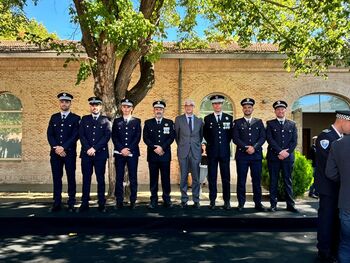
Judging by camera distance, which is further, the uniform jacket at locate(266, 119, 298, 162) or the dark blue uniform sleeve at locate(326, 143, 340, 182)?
the uniform jacket at locate(266, 119, 298, 162)

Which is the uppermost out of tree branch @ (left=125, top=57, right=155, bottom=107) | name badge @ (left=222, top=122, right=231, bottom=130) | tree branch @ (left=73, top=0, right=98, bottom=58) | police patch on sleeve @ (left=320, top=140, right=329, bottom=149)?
tree branch @ (left=73, top=0, right=98, bottom=58)

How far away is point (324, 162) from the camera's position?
519 cm

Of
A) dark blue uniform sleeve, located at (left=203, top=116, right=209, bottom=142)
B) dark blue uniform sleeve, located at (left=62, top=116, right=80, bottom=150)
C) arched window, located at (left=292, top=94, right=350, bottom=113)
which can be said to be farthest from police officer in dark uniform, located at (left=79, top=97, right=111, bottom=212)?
arched window, located at (left=292, top=94, right=350, bottom=113)

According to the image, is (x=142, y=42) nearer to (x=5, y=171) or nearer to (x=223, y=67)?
(x=223, y=67)

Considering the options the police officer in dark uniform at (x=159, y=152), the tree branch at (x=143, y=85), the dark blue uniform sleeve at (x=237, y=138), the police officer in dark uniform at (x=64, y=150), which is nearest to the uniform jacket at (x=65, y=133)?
the police officer in dark uniform at (x=64, y=150)

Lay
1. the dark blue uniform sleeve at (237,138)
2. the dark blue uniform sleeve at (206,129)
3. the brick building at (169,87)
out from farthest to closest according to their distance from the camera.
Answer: the brick building at (169,87) → the dark blue uniform sleeve at (206,129) → the dark blue uniform sleeve at (237,138)

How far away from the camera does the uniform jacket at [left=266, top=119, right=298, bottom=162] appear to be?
7770mm

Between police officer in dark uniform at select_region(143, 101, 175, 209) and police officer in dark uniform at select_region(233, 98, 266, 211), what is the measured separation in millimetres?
1356

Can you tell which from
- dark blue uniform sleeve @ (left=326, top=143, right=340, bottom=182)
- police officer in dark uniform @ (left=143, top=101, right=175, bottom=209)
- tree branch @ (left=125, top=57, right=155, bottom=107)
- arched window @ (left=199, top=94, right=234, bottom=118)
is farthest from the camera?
arched window @ (left=199, top=94, right=234, bottom=118)

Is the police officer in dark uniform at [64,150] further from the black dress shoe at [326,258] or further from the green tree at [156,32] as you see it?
the black dress shoe at [326,258]

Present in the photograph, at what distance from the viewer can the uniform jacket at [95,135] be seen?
7594 mm

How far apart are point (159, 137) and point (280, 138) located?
2383 millimetres

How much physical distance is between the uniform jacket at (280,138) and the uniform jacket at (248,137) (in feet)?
0.54

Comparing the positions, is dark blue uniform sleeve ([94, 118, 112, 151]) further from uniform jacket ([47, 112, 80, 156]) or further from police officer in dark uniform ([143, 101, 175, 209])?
police officer in dark uniform ([143, 101, 175, 209])
